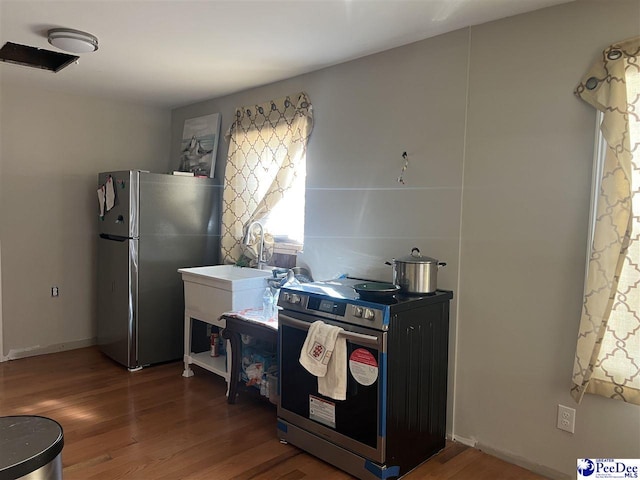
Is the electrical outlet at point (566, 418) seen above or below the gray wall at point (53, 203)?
below

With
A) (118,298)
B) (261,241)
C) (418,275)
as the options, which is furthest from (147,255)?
(418,275)

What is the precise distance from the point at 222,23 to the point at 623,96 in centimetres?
197

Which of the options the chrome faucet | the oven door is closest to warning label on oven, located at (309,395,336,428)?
the oven door

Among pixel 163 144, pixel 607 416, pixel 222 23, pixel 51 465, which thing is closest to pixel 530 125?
pixel 607 416

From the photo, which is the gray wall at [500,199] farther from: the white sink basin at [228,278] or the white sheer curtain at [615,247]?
the white sink basin at [228,278]

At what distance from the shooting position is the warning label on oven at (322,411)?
2414mm

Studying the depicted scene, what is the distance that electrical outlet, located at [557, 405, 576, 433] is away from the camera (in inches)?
88.0

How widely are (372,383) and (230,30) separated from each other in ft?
6.64

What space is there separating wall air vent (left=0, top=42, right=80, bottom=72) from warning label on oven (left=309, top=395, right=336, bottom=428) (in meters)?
2.73

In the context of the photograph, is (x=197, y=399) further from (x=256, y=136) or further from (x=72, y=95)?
(x=72, y=95)

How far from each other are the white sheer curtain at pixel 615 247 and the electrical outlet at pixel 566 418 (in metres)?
0.15

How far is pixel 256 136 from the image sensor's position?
151 inches

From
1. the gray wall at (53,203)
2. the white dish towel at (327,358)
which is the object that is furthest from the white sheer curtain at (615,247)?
the gray wall at (53,203)

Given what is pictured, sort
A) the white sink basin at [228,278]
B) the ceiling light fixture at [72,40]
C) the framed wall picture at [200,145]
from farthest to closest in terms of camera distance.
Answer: the framed wall picture at [200,145] → the white sink basin at [228,278] → the ceiling light fixture at [72,40]
